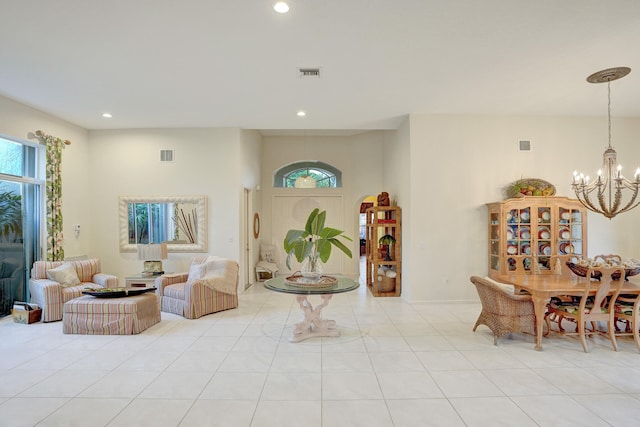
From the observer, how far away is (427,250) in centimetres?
572

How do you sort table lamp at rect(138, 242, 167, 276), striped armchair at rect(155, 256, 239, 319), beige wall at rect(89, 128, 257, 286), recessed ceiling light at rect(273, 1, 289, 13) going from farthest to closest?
beige wall at rect(89, 128, 257, 286) → table lamp at rect(138, 242, 167, 276) → striped armchair at rect(155, 256, 239, 319) → recessed ceiling light at rect(273, 1, 289, 13)

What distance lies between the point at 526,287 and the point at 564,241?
2238 millimetres

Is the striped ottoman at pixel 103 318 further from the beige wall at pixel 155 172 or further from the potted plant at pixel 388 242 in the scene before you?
the potted plant at pixel 388 242

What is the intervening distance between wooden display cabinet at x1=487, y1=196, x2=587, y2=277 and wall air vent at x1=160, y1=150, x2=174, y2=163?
5.75 m

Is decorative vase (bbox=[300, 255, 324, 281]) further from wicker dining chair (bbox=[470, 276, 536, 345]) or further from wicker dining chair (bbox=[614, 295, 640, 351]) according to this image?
wicker dining chair (bbox=[614, 295, 640, 351])

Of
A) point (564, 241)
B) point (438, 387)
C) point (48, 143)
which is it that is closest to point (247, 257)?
point (48, 143)

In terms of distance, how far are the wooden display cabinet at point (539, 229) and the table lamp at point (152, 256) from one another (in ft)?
17.9

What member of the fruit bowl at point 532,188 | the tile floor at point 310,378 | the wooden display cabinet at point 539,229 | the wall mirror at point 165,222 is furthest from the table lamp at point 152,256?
the fruit bowl at point 532,188

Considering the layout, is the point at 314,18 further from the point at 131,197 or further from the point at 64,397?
the point at 131,197

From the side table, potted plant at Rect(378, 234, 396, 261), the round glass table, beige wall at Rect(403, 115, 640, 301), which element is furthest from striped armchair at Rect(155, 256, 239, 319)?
beige wall at Rect(403, 115, 640, 301)

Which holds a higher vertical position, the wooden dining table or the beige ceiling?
the beige ceiling

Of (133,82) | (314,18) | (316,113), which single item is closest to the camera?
(314,18)

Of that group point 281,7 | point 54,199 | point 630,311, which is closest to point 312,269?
point 281,7

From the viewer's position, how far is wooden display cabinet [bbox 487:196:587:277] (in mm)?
5227
